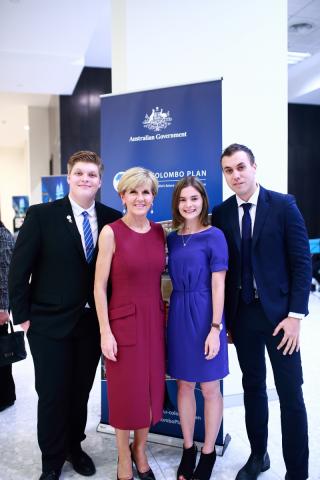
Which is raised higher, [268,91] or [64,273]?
[268,91]

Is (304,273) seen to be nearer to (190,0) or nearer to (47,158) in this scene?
(190,0)

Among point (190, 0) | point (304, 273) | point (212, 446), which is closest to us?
point (304, 273)

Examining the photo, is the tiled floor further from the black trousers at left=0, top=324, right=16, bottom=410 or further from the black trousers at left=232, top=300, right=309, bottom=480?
the black trousers at left=232, top=300, right=309, bottom=480

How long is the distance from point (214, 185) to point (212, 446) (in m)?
1.48

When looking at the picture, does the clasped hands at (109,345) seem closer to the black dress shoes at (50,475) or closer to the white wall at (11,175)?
the black dress shoes at (50,475)

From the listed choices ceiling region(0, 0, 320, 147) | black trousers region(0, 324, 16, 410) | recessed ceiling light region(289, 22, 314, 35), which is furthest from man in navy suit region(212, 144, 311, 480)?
recessed ceiling light region(289, 22, 314, 35)

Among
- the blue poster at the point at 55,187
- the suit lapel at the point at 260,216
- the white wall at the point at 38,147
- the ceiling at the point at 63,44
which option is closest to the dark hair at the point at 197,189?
the suit lapel at the point at 260,216

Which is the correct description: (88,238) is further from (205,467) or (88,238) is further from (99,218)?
(205,467)

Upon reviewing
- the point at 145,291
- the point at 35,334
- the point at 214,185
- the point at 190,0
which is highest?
the point at 190,0

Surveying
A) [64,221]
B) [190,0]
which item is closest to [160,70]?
[190,0]

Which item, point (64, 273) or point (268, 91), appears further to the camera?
point (268, 91)

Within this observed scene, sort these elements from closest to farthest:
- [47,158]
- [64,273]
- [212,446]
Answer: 1. [64,273]
2. [212,446]
3. [47,158]

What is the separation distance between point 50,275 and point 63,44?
474 cm

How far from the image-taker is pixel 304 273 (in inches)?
78.1
